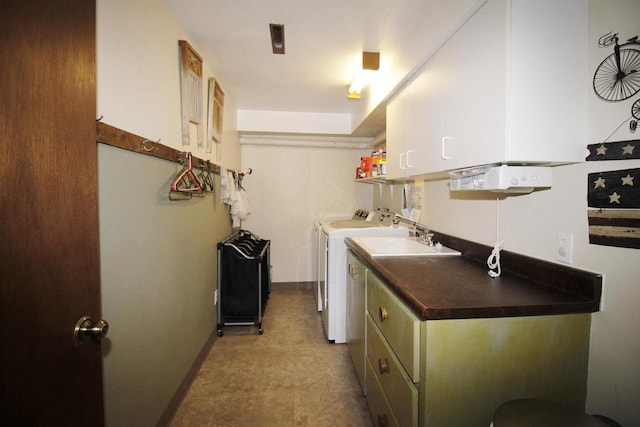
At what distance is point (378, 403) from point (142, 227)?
1411 millimetres

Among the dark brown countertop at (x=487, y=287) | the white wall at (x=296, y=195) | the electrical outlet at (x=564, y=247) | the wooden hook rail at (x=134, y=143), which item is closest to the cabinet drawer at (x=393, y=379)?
the dark brown countertop at (x=487, y=287)

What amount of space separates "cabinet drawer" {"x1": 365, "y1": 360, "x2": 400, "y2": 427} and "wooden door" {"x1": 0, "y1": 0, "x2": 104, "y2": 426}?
1060 millimetres

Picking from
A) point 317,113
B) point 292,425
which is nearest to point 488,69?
point 292,425

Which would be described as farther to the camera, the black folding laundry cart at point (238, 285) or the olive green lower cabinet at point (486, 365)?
the black folding laundry cart at point (238, 285)

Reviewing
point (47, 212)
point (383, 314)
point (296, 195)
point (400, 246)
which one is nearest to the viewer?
point (47, 212)

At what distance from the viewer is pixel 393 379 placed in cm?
118

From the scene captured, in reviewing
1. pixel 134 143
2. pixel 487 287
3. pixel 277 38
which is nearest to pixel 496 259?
pixel 487 287

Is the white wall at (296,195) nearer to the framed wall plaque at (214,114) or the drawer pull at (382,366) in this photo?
the framed wall plaque at (214,114)

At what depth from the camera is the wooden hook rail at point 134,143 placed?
1008 millimetres

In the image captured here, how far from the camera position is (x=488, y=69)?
1044mm

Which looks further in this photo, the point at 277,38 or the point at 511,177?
the point at 277,38

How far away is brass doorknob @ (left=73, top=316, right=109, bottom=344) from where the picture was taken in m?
0.71

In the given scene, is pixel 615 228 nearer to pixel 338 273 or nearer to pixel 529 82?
pixel 529 82

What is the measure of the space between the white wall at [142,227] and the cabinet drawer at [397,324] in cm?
111
